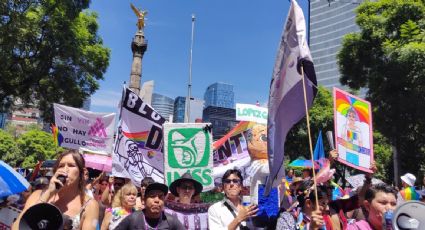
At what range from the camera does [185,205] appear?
463cm

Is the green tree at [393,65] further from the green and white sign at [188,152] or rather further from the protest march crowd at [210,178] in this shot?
the green and white sign at [188,152]

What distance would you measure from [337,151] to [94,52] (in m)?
12.7

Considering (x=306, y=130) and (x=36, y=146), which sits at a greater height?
(x=36, y=146)

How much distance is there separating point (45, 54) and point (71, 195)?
38.6 feet

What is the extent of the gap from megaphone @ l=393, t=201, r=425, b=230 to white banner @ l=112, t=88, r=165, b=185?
5.29 m

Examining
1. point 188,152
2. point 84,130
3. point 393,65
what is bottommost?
point 188,152

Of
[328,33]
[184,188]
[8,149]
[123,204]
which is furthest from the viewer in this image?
[328,33]

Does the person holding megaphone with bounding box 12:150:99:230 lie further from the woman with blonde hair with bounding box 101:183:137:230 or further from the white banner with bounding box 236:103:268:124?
the white banner with bounding box 236:103:268:124

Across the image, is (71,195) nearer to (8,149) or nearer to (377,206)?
(377,206)

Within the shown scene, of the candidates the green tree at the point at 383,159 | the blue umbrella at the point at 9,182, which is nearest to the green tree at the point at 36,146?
the green tree at the point at 383,159

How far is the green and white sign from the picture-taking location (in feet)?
20.3

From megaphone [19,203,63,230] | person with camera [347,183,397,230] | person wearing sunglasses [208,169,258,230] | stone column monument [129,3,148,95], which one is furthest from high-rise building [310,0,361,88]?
megaphone [19,203,63,230]

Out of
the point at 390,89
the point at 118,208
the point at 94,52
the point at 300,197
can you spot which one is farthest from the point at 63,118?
the point at 390,89

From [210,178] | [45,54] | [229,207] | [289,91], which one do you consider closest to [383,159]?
[45,54]
